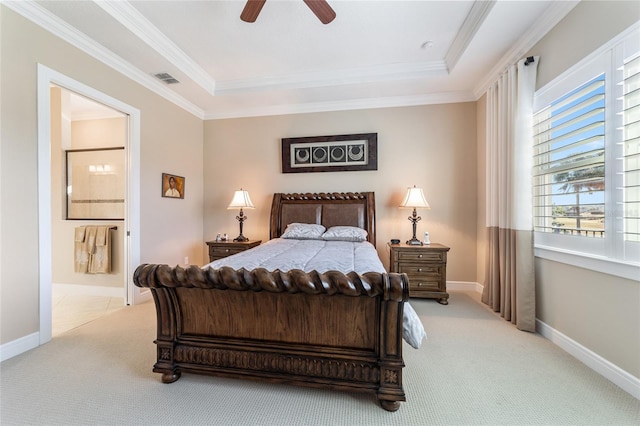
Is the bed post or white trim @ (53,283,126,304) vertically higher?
the bed post

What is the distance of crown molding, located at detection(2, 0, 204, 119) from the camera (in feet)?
6.84

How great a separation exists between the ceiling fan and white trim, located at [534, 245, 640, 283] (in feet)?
8.41

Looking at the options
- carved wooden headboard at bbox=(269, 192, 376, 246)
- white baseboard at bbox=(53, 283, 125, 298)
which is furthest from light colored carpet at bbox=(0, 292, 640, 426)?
carved wooden headboard at bbox=(269, 192, 376, 246)

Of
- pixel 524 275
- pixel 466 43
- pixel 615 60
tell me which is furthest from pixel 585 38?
pixel 524 275

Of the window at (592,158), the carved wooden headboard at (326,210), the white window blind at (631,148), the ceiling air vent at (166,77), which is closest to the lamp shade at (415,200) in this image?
the carved wooden headboard at (326,210)

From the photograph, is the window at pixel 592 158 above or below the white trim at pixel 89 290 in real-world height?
above

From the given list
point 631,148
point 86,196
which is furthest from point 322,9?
point 86,196

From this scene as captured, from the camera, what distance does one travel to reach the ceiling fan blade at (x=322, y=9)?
6.05ft

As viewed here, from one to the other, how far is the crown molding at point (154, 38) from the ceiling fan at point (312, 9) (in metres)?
1.18

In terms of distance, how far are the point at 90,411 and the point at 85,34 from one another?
3.09 m

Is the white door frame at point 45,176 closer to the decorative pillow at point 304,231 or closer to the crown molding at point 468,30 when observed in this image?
the decorative pillow at point 304,231

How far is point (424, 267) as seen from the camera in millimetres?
3264

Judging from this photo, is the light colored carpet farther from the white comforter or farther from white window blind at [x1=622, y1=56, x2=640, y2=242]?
white window blind at [x1=622, y1=56, x2=640, y2=242]

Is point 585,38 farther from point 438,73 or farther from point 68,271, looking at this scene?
point 68,271
